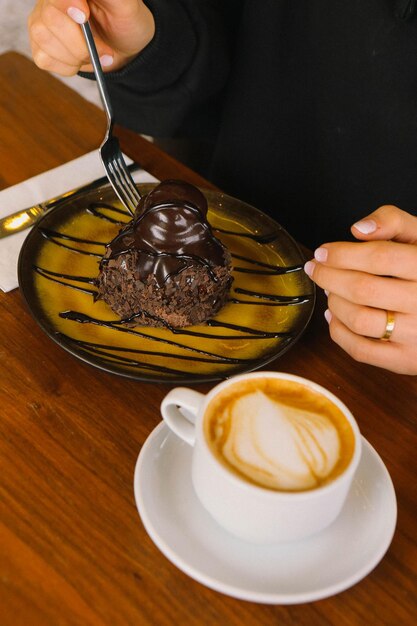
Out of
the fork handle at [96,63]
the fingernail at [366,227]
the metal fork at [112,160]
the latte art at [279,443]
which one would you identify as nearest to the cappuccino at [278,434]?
the latte art at [279,443]

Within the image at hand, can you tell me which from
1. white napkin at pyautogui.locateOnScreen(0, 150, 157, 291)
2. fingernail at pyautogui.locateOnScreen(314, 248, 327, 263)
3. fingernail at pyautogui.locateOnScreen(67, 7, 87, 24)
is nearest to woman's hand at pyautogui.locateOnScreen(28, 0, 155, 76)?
fingernail at pyautogui.locateOnScreen(67, 7, 87, 24)

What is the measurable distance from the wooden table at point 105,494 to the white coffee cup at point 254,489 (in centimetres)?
7

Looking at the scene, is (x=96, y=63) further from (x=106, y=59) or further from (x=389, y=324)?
(x=389, y=324)

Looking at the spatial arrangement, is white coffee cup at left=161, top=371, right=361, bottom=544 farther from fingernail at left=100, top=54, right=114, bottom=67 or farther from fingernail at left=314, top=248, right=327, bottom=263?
fingernail at left=100, top=54, right=114, bottom=67

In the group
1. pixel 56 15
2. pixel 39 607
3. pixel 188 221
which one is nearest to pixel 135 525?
pixel 39 607

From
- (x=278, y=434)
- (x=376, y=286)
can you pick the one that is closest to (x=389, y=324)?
(x=376, y=286)

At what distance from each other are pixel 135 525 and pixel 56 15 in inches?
26.2

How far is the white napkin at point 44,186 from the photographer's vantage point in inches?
36.9

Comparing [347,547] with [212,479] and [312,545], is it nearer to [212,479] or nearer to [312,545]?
[312,545]

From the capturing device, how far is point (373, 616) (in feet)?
1.95

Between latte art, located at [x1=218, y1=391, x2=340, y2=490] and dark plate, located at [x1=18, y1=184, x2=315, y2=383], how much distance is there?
0.15m

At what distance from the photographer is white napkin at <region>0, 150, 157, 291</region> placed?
938 millimetres

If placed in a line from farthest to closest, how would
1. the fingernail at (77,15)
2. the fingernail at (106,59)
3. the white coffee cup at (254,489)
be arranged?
the fingernail at (106,59) → the fingernail at (77,15) → the white coffee cup at (254,489)

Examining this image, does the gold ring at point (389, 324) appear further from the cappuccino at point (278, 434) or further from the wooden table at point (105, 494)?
the cappuccino at point (278, 434)
